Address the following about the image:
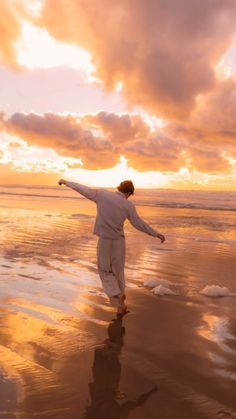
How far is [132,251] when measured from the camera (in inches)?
488

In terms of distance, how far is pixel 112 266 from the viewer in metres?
6.13

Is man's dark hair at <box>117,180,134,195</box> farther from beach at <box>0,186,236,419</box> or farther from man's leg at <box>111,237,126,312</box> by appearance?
beach at <box>0,186,236,419</box>

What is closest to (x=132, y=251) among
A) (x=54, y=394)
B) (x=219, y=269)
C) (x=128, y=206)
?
(x=219, y=269)

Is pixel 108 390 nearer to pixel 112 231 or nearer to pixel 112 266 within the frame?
pixel 112 266

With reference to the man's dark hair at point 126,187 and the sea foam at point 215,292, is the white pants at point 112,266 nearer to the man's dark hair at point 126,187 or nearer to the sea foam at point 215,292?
the man's dark hair at point 126,187

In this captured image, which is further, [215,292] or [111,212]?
[215,292]

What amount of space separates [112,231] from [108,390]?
2.73 meters

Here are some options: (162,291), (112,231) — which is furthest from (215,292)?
(112,231)

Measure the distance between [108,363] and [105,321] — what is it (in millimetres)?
1414

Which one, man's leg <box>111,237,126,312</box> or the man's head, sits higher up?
the man's head

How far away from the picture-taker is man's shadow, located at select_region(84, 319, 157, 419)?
10.9ft

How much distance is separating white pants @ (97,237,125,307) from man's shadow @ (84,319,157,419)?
1.21 m

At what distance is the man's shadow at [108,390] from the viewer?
3336 mm

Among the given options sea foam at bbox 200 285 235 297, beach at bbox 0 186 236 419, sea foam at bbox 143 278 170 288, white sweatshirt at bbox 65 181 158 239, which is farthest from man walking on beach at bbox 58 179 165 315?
sea foam at bbox 200 285 235 297
